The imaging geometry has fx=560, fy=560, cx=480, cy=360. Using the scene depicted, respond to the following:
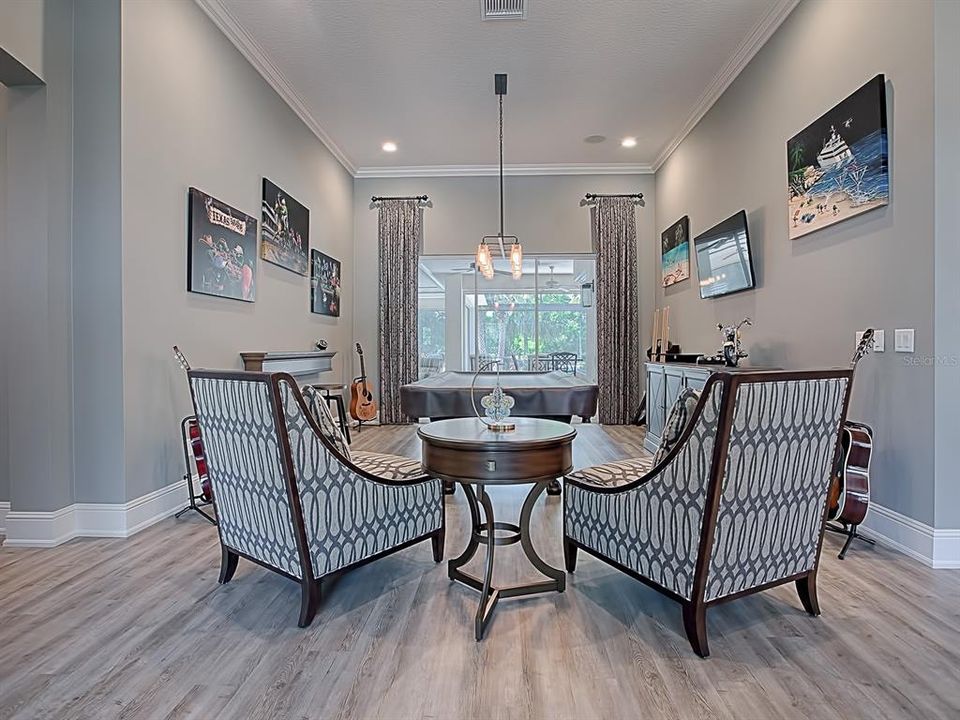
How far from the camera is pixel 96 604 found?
2.24 metres

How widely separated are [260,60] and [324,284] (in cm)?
235

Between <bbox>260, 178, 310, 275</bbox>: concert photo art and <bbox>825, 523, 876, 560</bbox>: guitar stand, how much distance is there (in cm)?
444

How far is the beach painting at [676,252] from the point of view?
5988mm

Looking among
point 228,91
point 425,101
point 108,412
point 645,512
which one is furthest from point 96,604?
point 425,101

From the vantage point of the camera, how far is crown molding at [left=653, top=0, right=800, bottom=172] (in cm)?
379

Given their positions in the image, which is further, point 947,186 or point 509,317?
point 509,317

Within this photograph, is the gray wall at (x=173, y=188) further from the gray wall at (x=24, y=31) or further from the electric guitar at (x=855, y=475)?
the electric guitar at (x=855, y=475)

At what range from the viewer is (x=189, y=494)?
3.48m

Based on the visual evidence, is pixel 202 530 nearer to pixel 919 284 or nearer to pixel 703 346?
pixel 919 284

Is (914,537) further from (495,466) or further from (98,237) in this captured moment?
(98,237)

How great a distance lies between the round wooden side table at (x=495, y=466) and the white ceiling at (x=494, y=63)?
3075 millimetres

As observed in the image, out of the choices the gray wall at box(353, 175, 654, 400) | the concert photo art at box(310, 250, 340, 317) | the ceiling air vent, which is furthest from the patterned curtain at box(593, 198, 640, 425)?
the ceiling air vent

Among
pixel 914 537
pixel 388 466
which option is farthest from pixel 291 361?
pixel 914 537

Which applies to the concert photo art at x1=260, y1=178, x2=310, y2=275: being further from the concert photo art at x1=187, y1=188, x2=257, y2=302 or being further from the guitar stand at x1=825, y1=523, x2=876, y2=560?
the guitar stand at x1=825, y1=523, x2=876, y2=560
